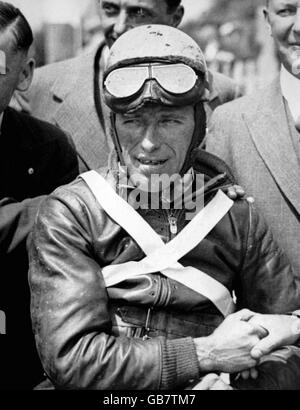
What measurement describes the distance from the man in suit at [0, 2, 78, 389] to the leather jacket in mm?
495

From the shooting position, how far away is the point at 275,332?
128 inches

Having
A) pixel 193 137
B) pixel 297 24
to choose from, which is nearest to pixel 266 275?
pixel 193 137

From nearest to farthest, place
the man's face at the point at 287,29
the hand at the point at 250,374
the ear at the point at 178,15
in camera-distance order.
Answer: the hand at the point at 250,374
the man's face at the point at 287,29
the ear at the point at 178,15

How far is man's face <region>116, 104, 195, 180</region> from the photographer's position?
11.1ft

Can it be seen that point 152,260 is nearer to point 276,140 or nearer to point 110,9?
point 276,140

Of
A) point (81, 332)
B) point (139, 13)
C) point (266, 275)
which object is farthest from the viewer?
point (139, 13)

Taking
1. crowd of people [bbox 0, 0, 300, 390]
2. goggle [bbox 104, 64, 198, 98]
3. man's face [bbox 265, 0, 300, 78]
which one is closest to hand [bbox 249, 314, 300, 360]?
crowd of people [bbox 0, 0, 300, 390]

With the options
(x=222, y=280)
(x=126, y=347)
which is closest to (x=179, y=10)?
(x=222, y=280)

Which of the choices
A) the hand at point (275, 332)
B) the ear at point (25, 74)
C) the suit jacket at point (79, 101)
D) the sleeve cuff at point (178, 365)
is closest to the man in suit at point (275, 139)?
the hand at point (275, 332)

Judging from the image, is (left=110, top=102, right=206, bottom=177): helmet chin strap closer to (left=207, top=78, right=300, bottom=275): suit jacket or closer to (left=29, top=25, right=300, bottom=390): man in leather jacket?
(left=29, top=25, right=300, bottom=390): man in leather jacket

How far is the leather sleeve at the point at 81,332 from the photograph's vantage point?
10.2ft

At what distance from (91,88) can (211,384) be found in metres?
2.65

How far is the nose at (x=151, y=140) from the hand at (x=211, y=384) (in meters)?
0.96

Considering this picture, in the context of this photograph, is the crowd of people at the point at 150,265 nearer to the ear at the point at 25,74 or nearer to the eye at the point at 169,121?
the eye at the point at 169,121
